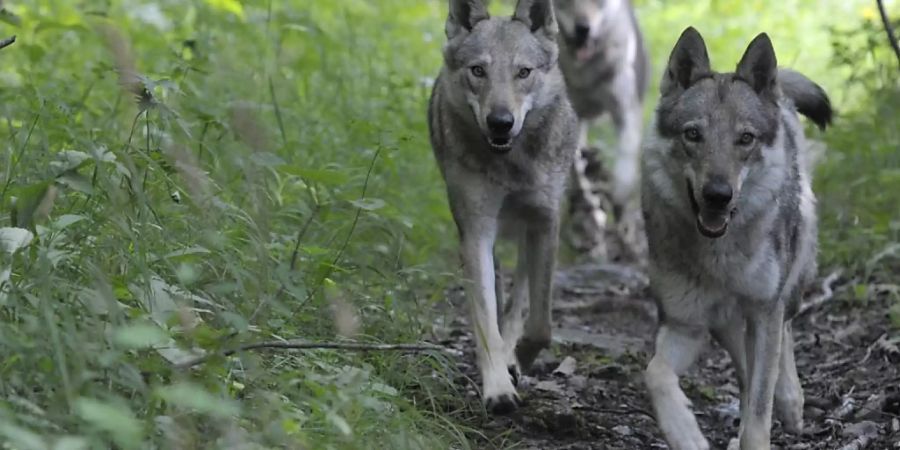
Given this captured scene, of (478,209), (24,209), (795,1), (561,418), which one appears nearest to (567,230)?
(478,209)

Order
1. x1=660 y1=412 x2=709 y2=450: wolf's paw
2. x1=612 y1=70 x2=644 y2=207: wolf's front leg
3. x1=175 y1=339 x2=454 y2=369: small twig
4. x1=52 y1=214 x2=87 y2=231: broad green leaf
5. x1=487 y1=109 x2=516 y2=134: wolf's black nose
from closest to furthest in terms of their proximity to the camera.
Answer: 1. x1=175 y1=339 x2=454 y2=369: small twig
2. x1=52 y1=214 x2=87 y2=231: broad green leaf
3. x1=660 y1=412 x2=709 y2=450: wolf's paw
4. x1=487 y1=109 x2=516 y2=134: wolf's black nose
5. x1=612 y1=70 x2=644 y2=207: wolf's front leg

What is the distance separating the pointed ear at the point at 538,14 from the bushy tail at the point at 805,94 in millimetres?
1028

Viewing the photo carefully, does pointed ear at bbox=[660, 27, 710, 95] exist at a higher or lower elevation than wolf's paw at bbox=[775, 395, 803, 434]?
higher

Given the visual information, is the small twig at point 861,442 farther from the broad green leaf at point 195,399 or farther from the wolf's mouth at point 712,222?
the broad green leaf at point 195,399

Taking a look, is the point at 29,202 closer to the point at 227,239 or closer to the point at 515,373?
the point at 227,239

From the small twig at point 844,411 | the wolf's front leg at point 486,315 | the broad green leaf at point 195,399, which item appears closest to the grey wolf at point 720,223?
the small twig at point 844,411

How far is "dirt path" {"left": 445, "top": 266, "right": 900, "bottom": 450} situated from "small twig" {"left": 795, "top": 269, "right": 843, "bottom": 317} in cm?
4

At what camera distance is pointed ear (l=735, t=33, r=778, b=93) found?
4852mm

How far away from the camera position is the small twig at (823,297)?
6.80m

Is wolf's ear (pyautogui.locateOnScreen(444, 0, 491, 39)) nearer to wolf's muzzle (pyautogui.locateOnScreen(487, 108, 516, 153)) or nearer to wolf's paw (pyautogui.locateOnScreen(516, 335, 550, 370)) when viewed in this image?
wolf's muzzle (pyautogui.locateOnScreen(487, 108, 516, 153))

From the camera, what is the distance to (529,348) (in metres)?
5.84

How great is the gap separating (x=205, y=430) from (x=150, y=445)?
0.26 m

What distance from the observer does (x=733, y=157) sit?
15.0ft

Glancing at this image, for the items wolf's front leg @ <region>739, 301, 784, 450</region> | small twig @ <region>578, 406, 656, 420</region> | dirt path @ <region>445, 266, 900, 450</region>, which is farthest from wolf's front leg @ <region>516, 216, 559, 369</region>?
wolf's front leg @ <region>739, 301, 784, 450</region>
